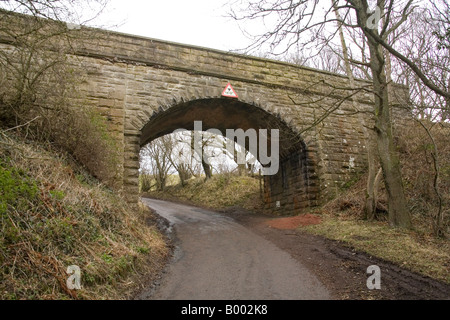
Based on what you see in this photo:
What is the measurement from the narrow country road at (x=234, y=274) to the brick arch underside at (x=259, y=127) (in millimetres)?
3820

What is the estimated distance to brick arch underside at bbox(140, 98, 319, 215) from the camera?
31.6 feet

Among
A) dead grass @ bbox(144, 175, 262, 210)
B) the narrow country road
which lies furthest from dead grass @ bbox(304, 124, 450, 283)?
dead grass @ bbox(144, 175, 262, 210)

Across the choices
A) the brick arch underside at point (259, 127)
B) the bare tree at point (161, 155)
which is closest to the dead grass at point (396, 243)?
the brick arch underside at point (259, 127)

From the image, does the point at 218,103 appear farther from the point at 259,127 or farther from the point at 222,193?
the point at 222,193

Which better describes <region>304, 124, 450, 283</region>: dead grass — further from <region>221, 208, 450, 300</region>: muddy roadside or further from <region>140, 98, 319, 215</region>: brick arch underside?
<region>140, 98, 319, 215</region>: brick arch underside

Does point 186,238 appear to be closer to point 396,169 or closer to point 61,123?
point 61,123

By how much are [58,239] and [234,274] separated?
2.46 m

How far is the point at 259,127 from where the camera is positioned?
11.0m

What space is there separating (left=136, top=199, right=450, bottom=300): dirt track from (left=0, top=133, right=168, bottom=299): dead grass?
→ 51 centimetres

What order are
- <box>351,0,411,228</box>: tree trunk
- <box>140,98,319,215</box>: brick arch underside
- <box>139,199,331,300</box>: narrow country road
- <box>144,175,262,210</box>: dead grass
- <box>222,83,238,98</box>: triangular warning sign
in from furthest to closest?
<box>144,175,262,210</box>: dead grass < <box>140,98,319,215</box>: brick arch underside < <box>222,83,238,98</box>: triangular warning sign < <box>351,0,411,228</box>: tree trunk < <box>139,199,331,300</box>: narrow country road

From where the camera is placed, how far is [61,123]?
5.82m

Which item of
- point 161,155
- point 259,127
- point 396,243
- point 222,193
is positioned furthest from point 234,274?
point 161,155

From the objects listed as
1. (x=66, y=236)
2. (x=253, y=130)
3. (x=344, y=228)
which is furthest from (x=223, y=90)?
(x=66, y=236)

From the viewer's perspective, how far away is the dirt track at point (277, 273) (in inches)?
146
